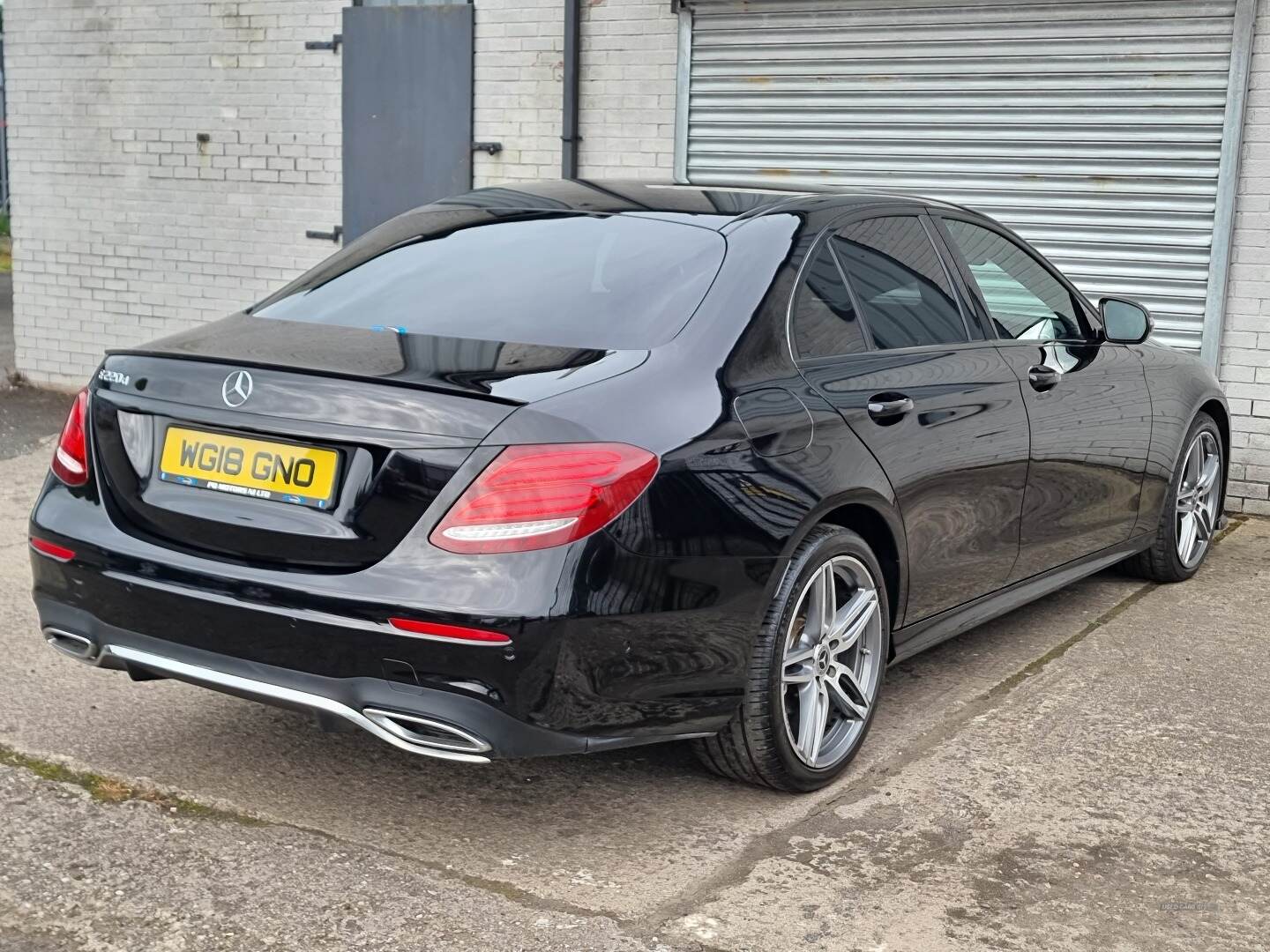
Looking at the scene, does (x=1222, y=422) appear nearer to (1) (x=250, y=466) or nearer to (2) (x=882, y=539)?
(2) (x=882, y=539)

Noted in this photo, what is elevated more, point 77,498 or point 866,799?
point 77,498

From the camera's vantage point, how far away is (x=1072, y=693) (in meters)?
4.72

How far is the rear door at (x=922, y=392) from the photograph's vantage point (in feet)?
13.1

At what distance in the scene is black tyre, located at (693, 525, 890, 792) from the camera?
3.62 metres

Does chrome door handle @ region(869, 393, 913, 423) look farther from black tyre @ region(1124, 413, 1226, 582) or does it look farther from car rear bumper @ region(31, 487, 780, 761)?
black tyre @ region(1124, 413, 1226, 582)

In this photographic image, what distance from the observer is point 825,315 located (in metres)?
4.02

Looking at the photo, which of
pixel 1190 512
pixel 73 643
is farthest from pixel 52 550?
pixel 1190 512

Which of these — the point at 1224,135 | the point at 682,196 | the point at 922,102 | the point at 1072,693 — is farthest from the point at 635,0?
the point at 1072,693

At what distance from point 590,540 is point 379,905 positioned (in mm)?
880

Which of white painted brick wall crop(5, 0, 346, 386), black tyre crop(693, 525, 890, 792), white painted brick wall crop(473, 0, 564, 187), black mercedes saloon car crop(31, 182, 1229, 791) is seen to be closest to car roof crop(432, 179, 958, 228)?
black mercedes saloon car crop(31, 182, 1229, 791)

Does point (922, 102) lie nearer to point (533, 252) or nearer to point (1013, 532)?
point (1013, 532)

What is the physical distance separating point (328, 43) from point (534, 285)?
22.4 ft

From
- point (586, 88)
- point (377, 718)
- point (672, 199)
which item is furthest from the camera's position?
point (586, 88)

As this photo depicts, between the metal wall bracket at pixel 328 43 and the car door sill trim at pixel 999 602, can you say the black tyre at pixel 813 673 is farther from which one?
the metal wall bracket at pixel 328 43
